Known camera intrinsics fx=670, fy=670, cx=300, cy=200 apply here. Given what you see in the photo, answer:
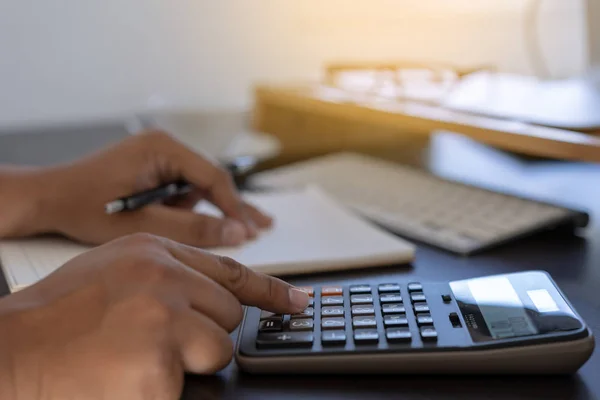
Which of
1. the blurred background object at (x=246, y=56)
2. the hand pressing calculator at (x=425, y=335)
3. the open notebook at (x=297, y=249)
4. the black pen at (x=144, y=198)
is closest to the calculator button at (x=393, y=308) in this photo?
the hand pressing calculator at (x=425, y=335)

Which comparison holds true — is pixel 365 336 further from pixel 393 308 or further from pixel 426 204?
pixel 426 204

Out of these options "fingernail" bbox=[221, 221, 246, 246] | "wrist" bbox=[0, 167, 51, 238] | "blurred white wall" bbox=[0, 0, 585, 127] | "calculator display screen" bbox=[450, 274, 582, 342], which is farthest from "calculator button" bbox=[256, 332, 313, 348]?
"blurred white wall" bbox=[0, 0, 585, 127]

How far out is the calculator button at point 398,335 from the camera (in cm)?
41

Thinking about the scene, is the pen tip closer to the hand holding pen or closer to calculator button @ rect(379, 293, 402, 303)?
the hand holding pen

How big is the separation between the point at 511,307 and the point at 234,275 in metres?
0.19

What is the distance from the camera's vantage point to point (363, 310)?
0.45 m

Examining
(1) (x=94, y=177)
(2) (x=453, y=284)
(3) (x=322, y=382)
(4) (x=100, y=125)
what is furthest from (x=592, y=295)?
(4) (x=100, y=125)

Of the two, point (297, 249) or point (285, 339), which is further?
point (297, 249)

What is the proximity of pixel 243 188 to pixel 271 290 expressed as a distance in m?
0.43

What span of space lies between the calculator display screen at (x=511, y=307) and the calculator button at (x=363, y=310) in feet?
0.20

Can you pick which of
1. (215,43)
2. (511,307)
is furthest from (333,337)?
(215,43)

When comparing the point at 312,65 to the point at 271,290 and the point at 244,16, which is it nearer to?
the point at 244,16

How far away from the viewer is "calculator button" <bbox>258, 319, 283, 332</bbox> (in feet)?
1.43

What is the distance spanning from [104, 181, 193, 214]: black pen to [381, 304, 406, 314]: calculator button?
0.96 ft
